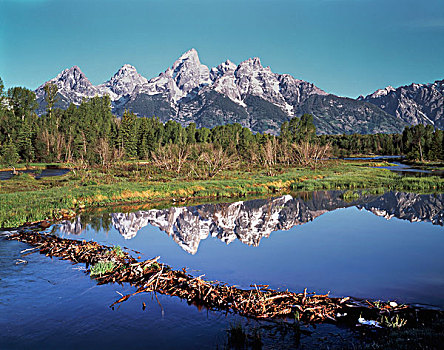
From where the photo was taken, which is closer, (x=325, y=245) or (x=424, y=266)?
(x=424, y=266)

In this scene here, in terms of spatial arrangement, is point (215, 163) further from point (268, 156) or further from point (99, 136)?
point (99, 136)

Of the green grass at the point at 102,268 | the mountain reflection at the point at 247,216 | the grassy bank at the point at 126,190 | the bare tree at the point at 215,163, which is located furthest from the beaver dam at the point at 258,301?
the bare tree at the point at 215,163

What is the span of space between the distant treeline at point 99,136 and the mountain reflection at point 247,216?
3293 cm

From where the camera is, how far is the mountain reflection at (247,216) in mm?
21016

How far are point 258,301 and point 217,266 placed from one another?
499 cm

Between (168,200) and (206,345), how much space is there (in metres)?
25.9

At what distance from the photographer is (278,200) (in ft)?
113

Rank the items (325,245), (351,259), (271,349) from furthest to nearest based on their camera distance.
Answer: (325,245), (351,259), (271,349)

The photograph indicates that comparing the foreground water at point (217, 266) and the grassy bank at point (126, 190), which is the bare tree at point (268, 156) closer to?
the grassy bank at point (126, 190)

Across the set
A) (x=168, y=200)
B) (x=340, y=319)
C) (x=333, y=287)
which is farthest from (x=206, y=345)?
(x=168, y=200)

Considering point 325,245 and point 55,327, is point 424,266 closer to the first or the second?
point 325,245

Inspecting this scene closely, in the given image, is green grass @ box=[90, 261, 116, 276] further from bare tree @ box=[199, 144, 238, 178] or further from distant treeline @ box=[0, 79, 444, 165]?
distant treeline @ box=[0, 79, 444, 165]

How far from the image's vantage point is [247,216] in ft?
86.2

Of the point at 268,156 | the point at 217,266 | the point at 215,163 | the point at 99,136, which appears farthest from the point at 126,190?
the point at 99,136
